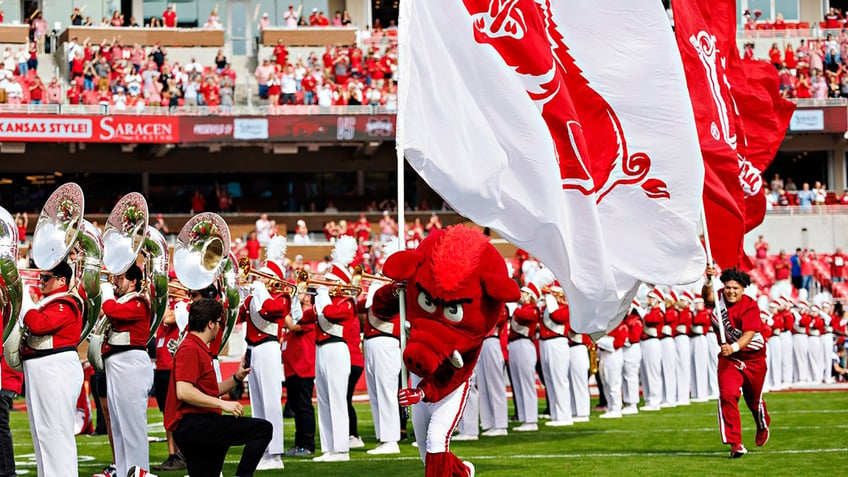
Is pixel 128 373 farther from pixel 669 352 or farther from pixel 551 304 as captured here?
pixel 669 352

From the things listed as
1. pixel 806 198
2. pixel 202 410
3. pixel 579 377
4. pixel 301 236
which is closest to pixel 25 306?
pixel 202 410

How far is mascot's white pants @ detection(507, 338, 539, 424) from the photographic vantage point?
49.9 feet

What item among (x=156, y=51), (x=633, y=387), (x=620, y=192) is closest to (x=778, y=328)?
(x=633, y=387)

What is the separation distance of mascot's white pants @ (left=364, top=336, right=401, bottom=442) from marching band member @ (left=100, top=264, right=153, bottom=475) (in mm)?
3184

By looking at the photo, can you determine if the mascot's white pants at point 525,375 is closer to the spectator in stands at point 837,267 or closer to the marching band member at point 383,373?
the marching band member at point 383,373

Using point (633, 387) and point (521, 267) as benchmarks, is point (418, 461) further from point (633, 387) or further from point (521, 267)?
point (521, 267)

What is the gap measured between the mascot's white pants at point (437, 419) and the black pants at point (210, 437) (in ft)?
3.40

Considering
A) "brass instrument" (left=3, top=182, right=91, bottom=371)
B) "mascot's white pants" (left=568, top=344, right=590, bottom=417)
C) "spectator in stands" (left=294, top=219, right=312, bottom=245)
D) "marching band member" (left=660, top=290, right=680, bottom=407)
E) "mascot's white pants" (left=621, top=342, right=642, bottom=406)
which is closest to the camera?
"brass instrument" (left=3, top=182, right=91, bottom=371)

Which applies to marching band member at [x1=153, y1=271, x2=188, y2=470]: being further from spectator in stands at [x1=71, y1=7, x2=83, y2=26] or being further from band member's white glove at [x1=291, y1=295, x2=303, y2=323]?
spectator in stands at [x1=71, y1=7, x2=83, y2=26]

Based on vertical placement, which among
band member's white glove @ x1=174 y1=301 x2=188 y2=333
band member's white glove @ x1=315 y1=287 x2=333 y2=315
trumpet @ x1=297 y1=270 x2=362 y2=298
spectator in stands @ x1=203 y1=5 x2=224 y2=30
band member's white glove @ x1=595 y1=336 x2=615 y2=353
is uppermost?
spectator in stands @ x1=203 y1=5 x2=224 y2=30

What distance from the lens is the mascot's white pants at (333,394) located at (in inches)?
466

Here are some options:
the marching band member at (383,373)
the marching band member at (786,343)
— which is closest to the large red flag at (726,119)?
the marching band member at (383,373)

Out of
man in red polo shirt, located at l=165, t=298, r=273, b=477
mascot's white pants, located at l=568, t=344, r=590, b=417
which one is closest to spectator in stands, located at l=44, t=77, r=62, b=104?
mascot's white pants, located at l=568, t=344, r=590, b=417

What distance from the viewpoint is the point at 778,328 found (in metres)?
24.9
